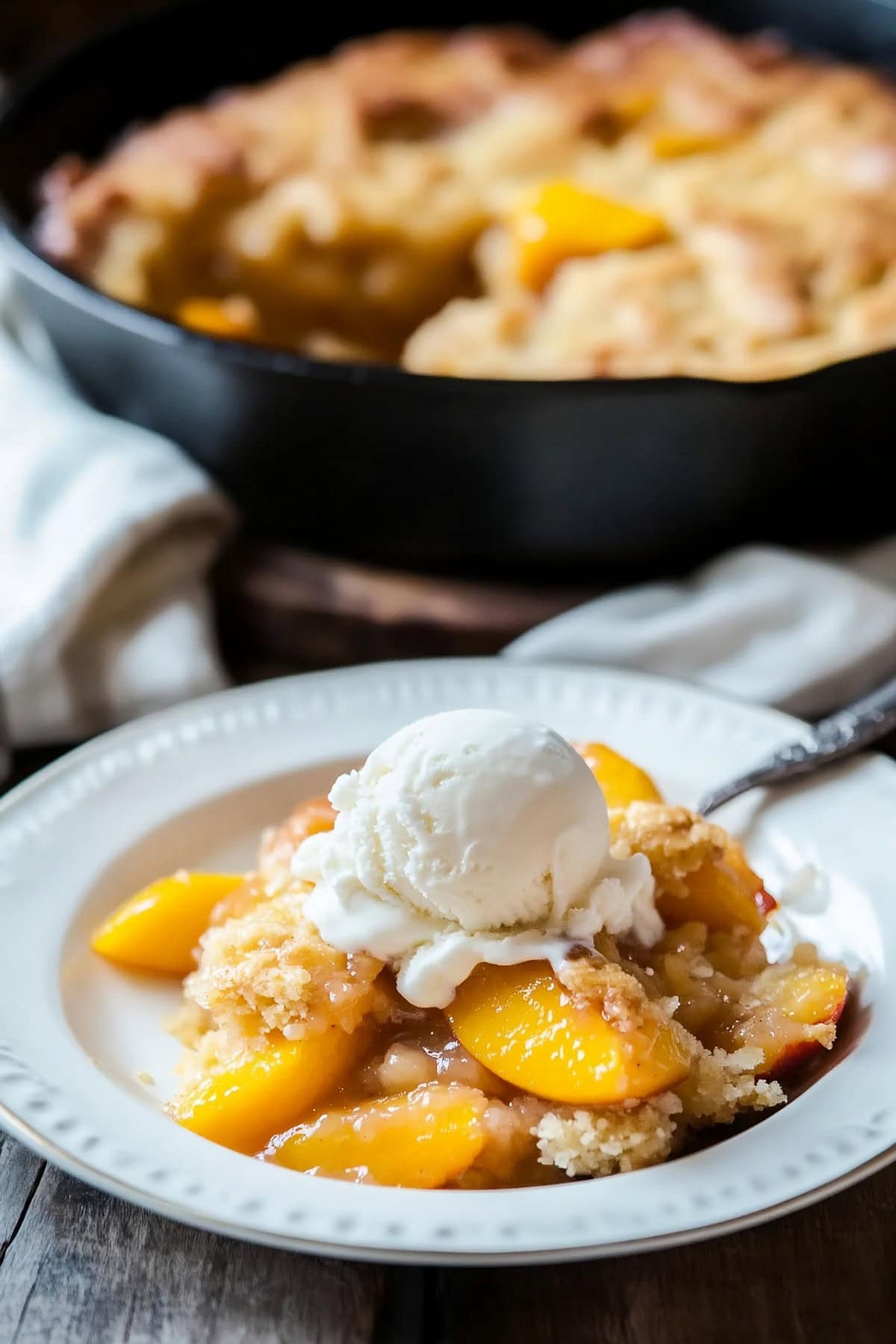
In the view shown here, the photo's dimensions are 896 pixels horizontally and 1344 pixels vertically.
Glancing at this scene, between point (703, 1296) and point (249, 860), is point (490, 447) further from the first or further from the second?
point (703, 1296)

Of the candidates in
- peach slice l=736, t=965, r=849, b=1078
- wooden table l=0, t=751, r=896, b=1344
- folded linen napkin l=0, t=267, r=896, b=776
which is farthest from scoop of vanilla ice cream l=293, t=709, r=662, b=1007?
folded linen napkin l=0, t=267, r=896, b=776

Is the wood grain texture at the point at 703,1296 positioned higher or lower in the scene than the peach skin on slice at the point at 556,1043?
Answer: lower

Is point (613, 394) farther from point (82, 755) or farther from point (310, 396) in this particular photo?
point (82, 755)

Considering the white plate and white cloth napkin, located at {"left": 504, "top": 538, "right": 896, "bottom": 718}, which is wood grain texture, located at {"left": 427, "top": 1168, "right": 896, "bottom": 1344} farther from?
white cloth napkin, located at {"left": 504, "top": 538, "right": 896, "bottom": 718}

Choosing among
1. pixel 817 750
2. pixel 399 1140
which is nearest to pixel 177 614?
pixel 817 750

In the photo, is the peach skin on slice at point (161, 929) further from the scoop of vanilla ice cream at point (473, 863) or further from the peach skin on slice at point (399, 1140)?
the peach skin on slice at point (399, 1140)

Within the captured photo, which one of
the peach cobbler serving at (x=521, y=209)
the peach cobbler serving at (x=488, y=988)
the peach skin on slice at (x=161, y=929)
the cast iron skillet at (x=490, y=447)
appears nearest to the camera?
the peach cobbler serving at (x=488, y=988)

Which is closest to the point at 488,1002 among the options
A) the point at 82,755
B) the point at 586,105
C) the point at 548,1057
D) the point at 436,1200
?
the point at 548,1057

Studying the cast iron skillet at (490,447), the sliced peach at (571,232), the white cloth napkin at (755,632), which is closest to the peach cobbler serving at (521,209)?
the sliced peach at (571,232)
